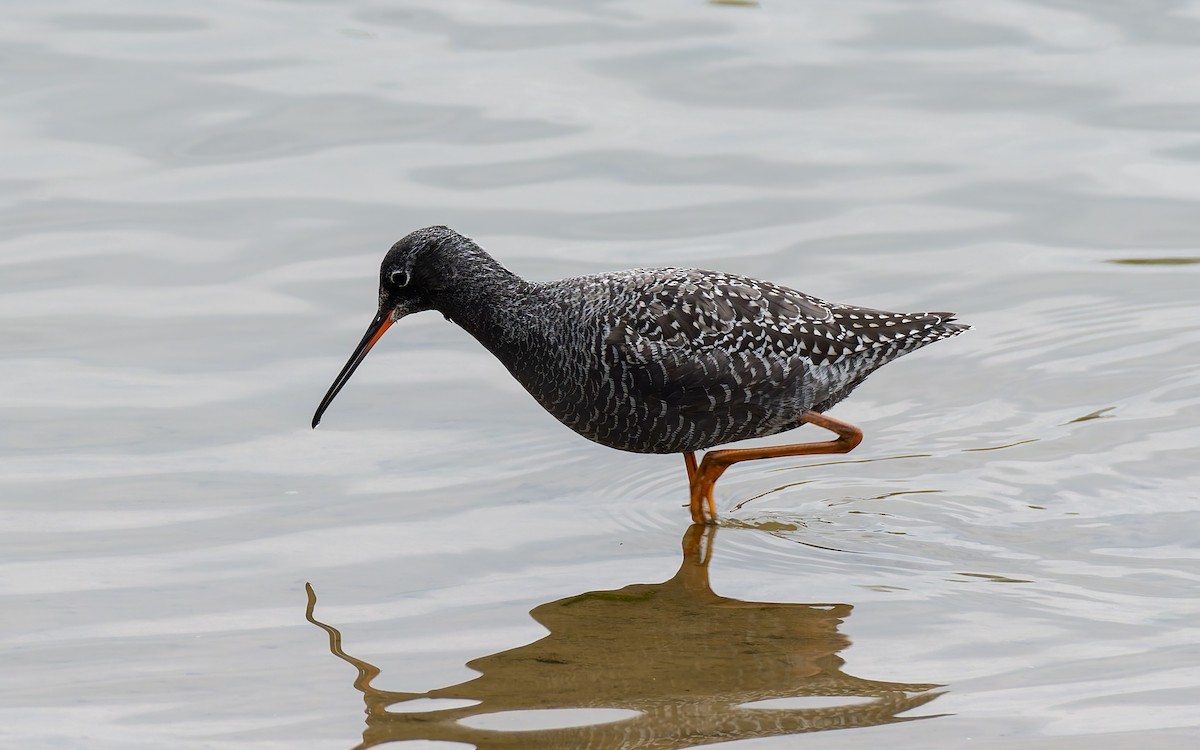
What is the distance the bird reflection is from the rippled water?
0.03 m

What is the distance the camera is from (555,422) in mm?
10008

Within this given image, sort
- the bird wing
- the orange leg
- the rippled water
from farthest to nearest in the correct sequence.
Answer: the orange leg < the bird wing < the rippled water

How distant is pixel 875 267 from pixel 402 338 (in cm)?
349

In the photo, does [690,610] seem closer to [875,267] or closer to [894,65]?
[875,267]

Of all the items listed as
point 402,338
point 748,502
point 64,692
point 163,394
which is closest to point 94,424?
point 163,394

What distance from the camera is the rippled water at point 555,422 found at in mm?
6961

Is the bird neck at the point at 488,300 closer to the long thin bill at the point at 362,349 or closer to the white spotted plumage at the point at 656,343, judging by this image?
the white spotted plumage at the point at 656,343

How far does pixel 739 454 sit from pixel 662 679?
2.22 m

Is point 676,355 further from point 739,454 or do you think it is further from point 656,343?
point 739,454

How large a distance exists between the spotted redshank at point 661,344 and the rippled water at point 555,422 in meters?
0.58

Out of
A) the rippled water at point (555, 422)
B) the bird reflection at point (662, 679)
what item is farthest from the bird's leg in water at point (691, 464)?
the bird reflection at point (662, 679)

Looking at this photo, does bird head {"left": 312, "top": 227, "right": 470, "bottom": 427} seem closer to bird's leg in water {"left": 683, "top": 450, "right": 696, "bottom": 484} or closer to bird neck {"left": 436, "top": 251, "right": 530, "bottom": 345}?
bird neck {"left": 436, "top": 251, "right": 530, "bottom": 345}

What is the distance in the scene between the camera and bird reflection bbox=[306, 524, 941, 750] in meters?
6.52

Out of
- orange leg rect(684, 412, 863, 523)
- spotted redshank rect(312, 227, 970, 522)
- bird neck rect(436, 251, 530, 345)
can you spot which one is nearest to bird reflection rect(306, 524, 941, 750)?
orange leg rect(684, 412, 863, 523)
